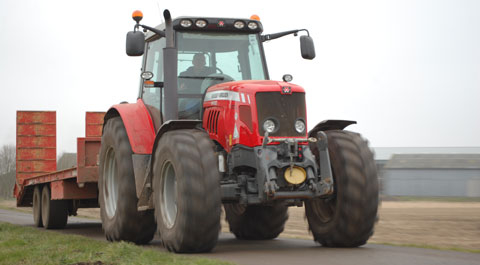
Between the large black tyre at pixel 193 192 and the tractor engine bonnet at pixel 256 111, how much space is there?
0.51m

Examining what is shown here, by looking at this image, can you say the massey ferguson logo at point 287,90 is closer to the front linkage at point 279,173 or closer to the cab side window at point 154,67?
the front linkage at point 279,173

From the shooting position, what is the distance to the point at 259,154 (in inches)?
327

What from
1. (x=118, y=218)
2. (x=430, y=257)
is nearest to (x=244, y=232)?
(x=118, y=218)

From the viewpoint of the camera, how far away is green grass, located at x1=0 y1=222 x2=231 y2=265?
7082mm

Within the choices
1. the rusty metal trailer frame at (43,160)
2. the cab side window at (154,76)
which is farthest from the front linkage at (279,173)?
the rusty metal trailer frame at (43,160)

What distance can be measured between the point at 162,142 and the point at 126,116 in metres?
1.51

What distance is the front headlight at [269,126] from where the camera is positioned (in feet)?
28.1

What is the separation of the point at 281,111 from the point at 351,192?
4.37 ft

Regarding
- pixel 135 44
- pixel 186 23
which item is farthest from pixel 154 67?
pixel 135 44

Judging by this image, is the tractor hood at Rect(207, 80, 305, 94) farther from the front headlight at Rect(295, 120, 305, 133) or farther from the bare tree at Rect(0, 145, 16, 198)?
the bare tree at Rect(0, 145, 16, 198)

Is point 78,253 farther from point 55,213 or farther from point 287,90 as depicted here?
point 55,213

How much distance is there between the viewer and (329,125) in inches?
369

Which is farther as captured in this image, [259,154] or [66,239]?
[66,239]

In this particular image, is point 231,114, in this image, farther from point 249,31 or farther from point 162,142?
point 249,31
